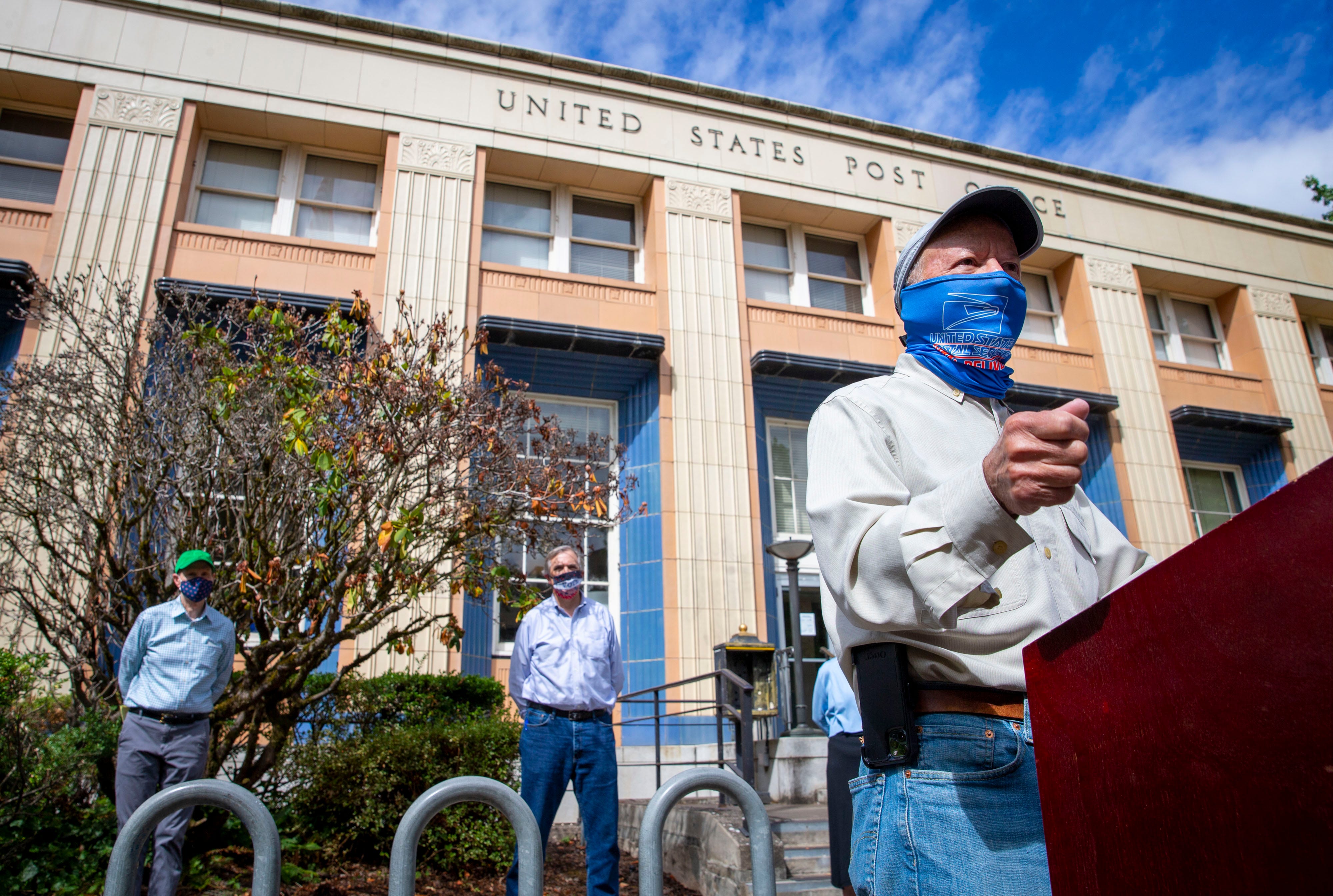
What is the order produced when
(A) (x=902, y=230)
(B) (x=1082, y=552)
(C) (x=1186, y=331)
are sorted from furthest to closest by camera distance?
(C) (x=1186, y=331)
(A) (x=902, y=230)
(B) (x=1082, y=552)

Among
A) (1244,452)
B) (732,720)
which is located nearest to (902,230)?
(1244,452)

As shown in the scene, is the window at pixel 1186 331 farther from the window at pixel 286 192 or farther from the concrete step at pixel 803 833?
the window at pixel 286 192

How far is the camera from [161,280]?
34.7 ft

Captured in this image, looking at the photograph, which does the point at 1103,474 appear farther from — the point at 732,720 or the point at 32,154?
the point at 32,154

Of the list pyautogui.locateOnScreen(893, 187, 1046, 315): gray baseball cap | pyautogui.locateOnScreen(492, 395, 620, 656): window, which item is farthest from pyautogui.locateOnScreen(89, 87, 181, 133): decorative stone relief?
pyautogui.locateOnScreen(893, 187, 1046, 315): gray baseball cap

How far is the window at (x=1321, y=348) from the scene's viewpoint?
1770 cm

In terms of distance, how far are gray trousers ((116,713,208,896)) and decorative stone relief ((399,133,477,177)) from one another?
9597mm

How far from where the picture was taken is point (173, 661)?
5109mm

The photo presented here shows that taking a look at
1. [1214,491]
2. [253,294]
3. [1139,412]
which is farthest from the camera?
[1214,491]

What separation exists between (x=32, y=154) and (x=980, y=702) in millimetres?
15121

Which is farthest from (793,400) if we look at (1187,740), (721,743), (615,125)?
(1187,740)

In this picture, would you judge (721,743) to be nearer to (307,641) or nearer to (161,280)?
(307,641)

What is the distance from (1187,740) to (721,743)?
7.73m

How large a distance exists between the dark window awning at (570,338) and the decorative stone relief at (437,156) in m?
2.65
